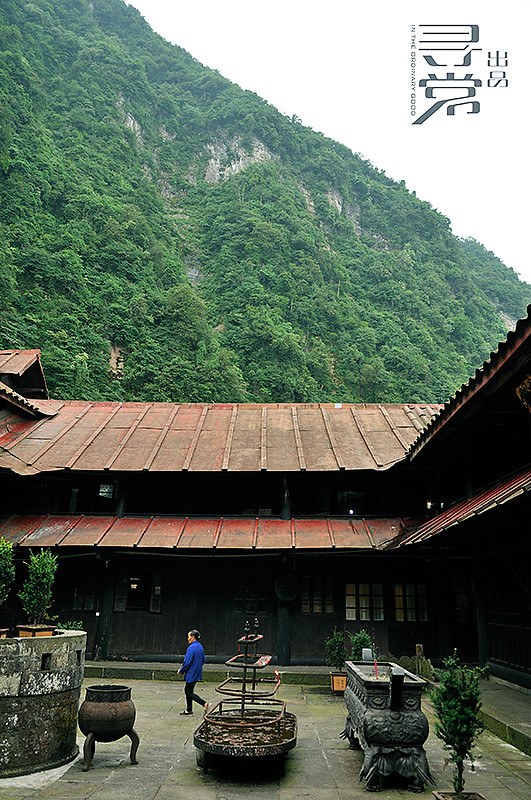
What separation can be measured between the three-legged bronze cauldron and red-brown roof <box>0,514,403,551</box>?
22.6 feet

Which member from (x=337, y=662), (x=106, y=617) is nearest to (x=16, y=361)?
(x=106, y=617)

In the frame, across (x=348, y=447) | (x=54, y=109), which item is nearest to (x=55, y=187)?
(x=54, y=109)

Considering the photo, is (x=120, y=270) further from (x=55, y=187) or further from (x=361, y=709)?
(x=361, y=709)

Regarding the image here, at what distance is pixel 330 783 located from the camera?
21.2 feet

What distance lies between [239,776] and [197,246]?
62.3 m

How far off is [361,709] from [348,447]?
10.2 meters

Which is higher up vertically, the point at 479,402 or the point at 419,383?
the point at 419,383

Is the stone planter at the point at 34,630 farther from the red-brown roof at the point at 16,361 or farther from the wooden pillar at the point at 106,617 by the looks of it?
the red-brown roof at the point at 16,361

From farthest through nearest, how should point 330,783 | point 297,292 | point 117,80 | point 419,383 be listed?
point 117,80
point 297,292
point 419,383
point 330,783

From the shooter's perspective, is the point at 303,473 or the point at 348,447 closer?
the point at 303,473

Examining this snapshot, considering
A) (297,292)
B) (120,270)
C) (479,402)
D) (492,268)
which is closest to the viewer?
(479,402)

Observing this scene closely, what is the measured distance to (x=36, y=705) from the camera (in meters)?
6.76

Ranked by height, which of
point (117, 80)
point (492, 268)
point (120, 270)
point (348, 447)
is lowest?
point (348, 447)

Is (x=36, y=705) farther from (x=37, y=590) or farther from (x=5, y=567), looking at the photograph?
(x=5, y=567)
